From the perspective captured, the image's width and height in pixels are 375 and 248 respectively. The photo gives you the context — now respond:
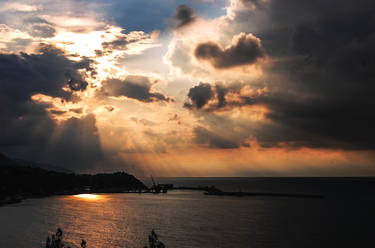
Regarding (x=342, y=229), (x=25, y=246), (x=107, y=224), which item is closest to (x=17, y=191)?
(x=107, y=224)

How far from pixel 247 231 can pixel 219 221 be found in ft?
55.0

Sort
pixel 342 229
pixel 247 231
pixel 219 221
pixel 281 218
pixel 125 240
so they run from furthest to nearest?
pixel 281 218 → pixel 219 221 → pixel 342 229 → pixel 247 231 → pixel 125 240

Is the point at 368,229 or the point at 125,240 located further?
the point at 368,229

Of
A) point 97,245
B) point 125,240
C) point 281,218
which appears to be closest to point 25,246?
point 97,245

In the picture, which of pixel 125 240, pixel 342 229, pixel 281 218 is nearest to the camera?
pixel 125 240

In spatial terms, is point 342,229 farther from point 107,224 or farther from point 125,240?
point 107,224

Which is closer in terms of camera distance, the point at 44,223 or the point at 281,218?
the point at 44,223

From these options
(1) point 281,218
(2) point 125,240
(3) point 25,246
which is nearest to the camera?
(3) point 25,246

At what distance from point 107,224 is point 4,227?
27.6m

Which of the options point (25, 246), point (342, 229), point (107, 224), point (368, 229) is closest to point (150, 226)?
point (107, 224)

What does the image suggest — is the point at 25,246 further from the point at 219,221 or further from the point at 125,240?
the point at 219,221

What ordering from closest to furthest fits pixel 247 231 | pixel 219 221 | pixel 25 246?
1. pixel 25 246
2. pixel 247 231
3. pixel 219 221

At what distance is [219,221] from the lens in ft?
317

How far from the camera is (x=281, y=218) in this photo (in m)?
105
